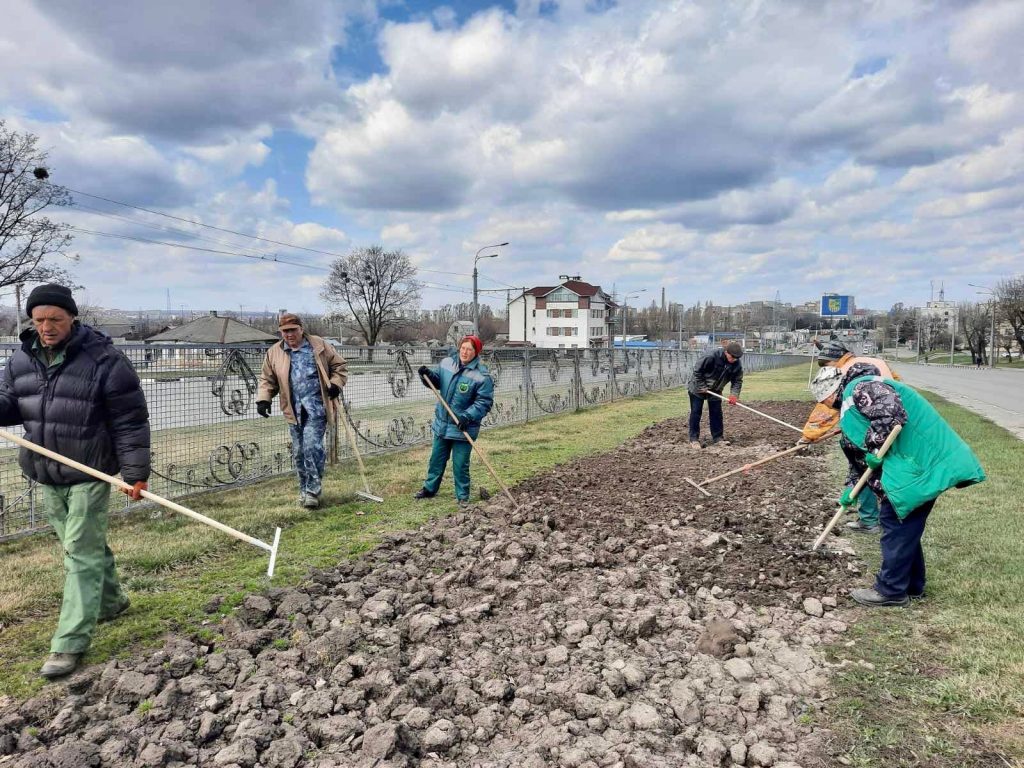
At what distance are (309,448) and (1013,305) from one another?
7261 centimetres

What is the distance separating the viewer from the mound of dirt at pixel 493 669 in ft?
8.80

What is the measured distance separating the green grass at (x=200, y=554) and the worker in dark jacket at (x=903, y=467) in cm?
386

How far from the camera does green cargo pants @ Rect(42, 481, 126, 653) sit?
338 centimetres

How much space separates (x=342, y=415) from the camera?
28.1ft

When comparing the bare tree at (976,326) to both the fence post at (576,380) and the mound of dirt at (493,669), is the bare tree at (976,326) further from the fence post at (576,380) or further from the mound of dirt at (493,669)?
the mound of dirt at (493,669)

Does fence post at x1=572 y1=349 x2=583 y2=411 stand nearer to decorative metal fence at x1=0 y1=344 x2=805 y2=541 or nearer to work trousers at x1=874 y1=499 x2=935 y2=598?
decorative metal fence at x1=0 y1=344 x2=805 y2=541

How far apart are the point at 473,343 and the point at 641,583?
127 inches

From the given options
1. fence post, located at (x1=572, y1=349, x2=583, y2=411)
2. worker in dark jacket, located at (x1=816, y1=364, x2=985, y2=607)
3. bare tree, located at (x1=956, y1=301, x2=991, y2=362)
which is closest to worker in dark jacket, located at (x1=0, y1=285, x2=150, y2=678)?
worker in dark jacket, located at (x1=816, y1=364, x2=985, y2=607)

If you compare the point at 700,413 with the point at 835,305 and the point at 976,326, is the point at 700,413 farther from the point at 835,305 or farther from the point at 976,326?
the point at 976,326

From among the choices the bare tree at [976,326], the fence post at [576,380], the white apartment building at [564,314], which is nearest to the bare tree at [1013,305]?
the bare tree at [976,326]

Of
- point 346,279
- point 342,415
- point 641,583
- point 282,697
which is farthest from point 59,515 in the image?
point 346,279

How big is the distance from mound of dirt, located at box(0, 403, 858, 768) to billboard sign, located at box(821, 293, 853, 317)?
76940 millimetres

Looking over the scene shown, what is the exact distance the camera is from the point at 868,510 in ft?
19.4

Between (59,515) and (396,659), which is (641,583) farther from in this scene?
(59,515)
